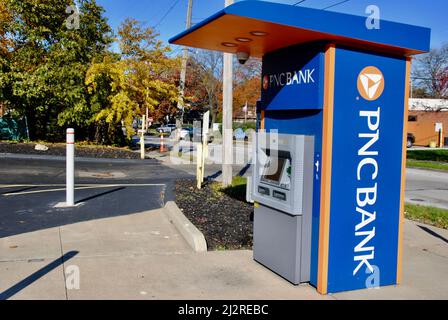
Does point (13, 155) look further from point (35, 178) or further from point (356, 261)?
point (356, 261)

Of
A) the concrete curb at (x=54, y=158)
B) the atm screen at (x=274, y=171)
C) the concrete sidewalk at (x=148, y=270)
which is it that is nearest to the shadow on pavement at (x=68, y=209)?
the concrete sidewalk at (x=148, y=270)

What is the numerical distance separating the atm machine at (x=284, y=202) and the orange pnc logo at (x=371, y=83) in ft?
2.33

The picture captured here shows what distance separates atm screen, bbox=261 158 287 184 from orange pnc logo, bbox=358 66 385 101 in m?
1.07

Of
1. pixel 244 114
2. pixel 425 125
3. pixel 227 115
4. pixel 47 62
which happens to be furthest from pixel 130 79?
pixel 244 114

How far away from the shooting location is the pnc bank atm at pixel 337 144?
425 centimetres

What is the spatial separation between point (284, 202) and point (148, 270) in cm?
170

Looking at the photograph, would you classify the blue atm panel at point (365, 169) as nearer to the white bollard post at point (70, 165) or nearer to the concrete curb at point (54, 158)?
the white bollard post at point (70, 165)

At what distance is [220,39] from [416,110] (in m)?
38.9

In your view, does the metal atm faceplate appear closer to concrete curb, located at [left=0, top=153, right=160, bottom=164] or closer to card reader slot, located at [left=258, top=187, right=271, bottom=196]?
card reader slot, located at [left=258, top=187, right=271, bottom=196]

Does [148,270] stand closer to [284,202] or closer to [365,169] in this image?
[284,202]

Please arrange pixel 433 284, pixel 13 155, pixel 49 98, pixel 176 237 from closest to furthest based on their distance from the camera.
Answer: pixel 433 284
pixel 176 237
pixel 13 155
pixel 49 98

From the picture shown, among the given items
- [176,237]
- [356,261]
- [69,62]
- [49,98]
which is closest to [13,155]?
[49,98]

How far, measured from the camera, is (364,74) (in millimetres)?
4406
